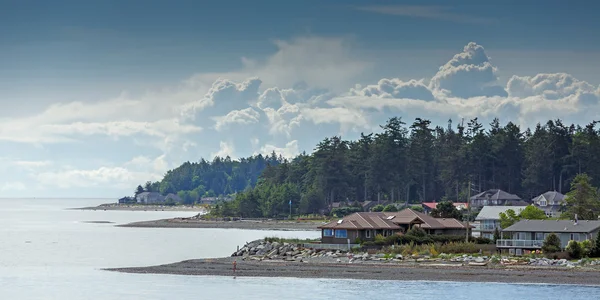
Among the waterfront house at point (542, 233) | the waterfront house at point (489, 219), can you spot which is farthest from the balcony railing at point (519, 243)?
the waterfront house at point (489, 219)

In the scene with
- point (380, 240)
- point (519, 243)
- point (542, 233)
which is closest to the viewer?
point (519, 243)

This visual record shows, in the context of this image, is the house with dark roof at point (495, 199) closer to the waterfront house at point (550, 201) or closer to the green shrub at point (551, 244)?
the waterfront house at point (550, 201)

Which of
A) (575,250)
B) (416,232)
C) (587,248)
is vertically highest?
(416,232)

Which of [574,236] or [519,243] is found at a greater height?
[574,236]

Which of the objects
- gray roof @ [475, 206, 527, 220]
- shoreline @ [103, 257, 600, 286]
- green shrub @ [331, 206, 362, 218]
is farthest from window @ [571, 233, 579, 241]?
green shrub @ [331, 206, 362, 218]

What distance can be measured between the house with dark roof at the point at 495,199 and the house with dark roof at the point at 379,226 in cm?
6695

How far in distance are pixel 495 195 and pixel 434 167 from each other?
76.1 feet

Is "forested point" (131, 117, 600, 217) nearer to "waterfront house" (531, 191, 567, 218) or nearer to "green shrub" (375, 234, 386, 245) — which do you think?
"waterfront house" (531, 191, 567, 218)

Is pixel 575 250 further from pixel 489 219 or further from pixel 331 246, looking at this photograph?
pixel 489 219

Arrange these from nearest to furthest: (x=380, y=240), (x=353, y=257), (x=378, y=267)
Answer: (x=378, y=267) < (x=353, y=257) < (x=380, y=240)

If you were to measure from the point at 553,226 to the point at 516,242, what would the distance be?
3.59 meters

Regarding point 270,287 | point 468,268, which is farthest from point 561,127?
point 270,287

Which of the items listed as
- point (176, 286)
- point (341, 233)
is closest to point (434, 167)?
point (341, 233)

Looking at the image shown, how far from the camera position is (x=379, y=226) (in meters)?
89.9
